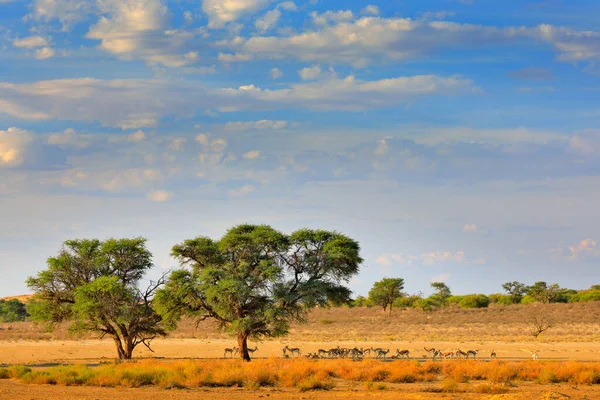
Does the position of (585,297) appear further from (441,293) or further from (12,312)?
(12,312)

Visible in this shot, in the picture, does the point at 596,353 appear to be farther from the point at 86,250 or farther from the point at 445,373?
the point at 86,250

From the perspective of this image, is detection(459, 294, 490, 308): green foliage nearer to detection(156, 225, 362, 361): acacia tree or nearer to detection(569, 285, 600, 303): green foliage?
detection(569, 285, 600, 303): green foliage

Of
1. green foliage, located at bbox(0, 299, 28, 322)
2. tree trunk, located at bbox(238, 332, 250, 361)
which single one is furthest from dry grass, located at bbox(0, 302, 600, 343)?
green foliage, located at bbox(0, 299, 28, 322)

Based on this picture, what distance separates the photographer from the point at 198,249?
47.4 metres

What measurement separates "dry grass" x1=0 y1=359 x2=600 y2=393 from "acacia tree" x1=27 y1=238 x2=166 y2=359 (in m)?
9.27

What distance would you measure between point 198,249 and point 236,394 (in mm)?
18473

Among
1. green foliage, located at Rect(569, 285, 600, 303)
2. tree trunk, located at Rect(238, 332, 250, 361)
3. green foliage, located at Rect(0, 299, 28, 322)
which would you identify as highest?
green foliage, located at Rect(0, 299, 28, 322)

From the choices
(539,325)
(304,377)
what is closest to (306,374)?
(304,377)

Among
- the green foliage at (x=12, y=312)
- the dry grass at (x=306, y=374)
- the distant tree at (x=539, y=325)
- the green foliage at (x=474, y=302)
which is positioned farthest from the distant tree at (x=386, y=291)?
the dry grass at (x=306, y=374)

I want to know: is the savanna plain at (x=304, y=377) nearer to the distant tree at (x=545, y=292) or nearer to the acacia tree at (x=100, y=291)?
the acacia tree at (x=100, y=291)

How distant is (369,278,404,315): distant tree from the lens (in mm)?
114188

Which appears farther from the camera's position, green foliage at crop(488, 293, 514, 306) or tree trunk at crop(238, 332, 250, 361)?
green foliage at crop(488, 293, 514, 306)

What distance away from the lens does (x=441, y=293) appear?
450 ft

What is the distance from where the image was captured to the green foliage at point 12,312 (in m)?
133
